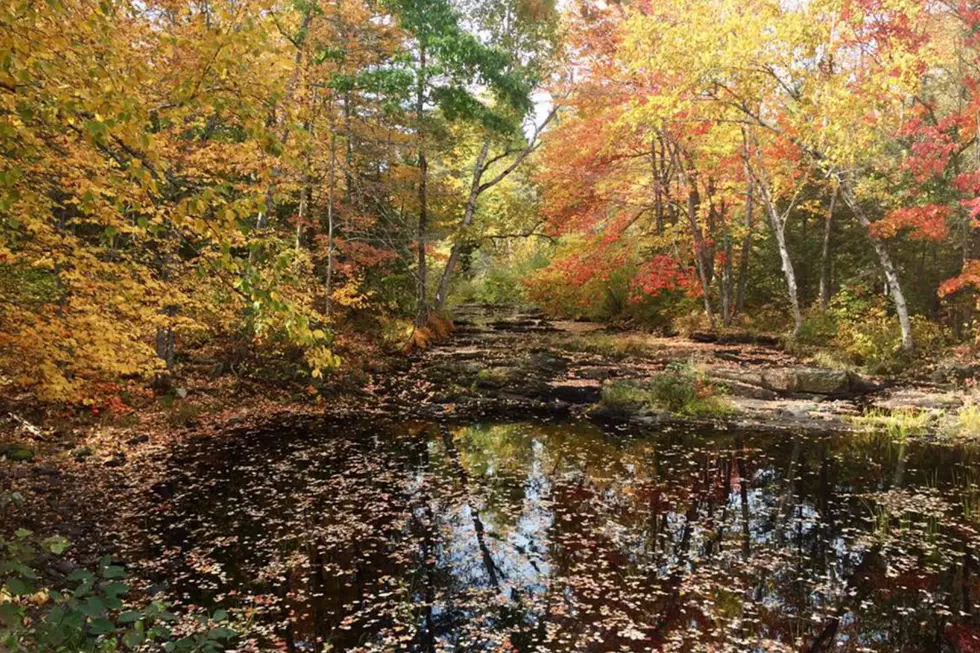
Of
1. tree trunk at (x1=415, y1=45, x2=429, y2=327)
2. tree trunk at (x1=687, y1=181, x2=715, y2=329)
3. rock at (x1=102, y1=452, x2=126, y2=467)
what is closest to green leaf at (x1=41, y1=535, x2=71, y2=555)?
rock at (x1=102, y1=452, x2=126, y2=467)

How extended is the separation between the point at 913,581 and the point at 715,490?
9.20ft

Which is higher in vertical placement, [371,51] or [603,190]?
[371,51]

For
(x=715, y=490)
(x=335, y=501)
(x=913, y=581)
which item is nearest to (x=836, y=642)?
(x=913, y=581)

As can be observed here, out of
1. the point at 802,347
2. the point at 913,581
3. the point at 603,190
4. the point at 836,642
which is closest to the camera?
the point at 836,642

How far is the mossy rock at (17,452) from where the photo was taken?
8711 millimetres

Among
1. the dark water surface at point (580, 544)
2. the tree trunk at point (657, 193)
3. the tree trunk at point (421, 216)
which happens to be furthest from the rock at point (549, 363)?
the tree trunk at point (657, 193)

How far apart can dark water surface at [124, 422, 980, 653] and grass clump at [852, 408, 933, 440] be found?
467 mm

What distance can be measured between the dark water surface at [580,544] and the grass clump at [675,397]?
2.18 metres

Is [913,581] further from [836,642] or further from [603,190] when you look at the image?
[603,190]

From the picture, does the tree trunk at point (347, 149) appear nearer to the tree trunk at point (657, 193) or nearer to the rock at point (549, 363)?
the rock at point (549, 363)

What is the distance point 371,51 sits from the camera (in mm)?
17031

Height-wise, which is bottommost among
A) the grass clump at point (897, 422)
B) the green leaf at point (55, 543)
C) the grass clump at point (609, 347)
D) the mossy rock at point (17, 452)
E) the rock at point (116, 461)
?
the rock at point (116, 461)

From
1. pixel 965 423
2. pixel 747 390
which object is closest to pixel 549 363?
pixel 747 390

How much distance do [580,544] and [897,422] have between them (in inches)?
321
